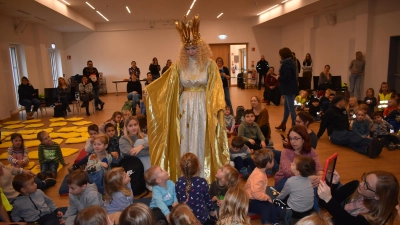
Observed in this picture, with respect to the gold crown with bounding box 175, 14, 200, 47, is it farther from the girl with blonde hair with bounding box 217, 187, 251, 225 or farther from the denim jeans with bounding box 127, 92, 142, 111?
the denim jeans with bounding box 127, 92, 142, 111

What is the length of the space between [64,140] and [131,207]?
5.94 metres

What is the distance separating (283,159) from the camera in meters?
3.81

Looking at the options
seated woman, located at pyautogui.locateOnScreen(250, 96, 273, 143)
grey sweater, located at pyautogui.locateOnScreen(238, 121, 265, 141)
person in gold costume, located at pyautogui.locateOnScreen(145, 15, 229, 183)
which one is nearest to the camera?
person in gold costume, located at pyautogui.locateOnScreen(145, 15, 229, 183)

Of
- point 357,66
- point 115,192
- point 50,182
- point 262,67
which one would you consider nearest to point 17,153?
point 50,182

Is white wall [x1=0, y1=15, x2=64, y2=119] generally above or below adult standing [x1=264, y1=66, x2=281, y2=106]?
above

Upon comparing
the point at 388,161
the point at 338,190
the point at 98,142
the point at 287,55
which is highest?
the point at 287,55

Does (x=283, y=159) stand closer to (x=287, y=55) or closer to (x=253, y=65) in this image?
(x=287, y=55)

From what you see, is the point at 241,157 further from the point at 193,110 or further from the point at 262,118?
the point at 262,118

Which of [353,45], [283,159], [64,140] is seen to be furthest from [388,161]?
[353,45]

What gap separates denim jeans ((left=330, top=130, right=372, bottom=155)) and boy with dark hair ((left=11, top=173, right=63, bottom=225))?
4865 millimetres

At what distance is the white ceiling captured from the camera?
10.3 m

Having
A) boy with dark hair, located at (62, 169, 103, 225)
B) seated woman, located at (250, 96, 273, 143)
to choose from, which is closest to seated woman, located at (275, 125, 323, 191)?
boy with dark hair, located at (62, 169, 103, 225)

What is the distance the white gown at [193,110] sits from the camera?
12.9 feet

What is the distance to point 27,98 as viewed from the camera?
10586 millimetres
